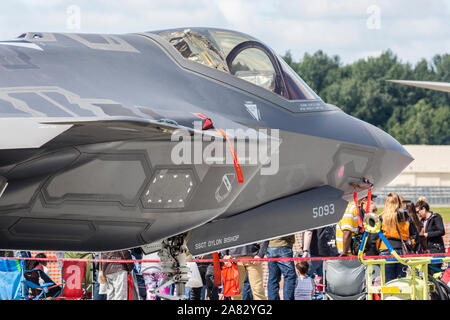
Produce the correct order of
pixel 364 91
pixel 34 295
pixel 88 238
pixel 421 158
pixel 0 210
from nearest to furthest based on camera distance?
pixel 0 210 → pixel 88 238 → pixel 34 295 → pixel 421 158 → pixel 364 91

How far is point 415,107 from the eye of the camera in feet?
305

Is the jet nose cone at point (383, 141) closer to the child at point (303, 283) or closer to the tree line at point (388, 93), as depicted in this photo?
the child at point (303, 283)

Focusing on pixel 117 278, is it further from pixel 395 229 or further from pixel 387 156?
pixel 387 156

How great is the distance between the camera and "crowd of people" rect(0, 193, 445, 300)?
1312 centimetres

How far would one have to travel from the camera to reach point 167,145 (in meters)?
6.77

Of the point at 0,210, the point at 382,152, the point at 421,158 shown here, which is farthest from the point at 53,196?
the point at 421,158

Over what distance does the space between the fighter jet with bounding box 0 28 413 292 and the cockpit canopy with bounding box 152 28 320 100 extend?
0.06ft

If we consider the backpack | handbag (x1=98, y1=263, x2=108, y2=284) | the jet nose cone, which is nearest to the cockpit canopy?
the jet nose cone

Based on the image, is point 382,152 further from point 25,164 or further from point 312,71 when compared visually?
point 312,71

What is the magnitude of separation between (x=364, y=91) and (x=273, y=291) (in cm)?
8948

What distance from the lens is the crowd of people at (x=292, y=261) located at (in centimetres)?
1312

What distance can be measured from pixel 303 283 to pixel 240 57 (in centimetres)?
670

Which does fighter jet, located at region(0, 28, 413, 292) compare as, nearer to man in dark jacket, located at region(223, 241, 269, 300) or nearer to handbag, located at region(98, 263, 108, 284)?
man in dark jacket, located at region(223, 241, 269, 300)

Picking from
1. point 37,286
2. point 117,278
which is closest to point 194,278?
point 117,278
